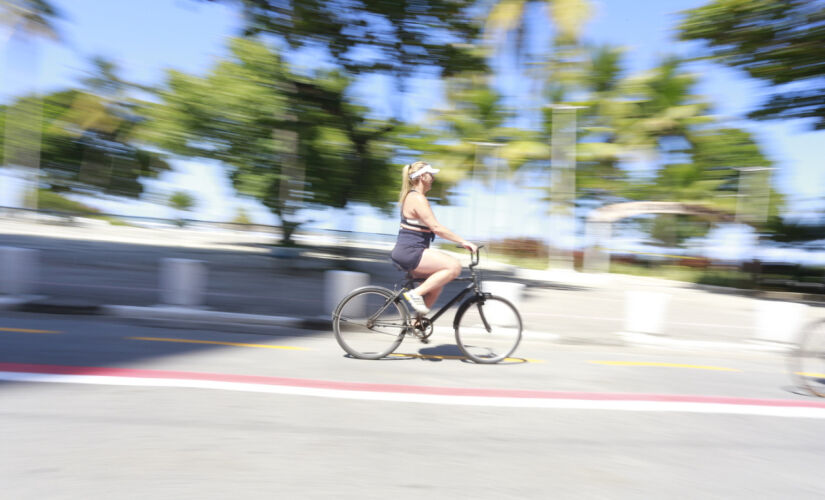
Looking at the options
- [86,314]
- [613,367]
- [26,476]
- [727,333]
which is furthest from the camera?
[727,333]

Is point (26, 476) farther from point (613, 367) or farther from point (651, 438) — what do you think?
point (613, 367)

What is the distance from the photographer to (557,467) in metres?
3.55

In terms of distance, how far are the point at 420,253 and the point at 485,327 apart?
3.23 ft

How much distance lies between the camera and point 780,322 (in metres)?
9.09

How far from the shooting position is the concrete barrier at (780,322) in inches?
354

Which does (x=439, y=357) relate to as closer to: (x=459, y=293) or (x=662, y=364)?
(x=459, y=293)

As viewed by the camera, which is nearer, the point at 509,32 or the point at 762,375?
the point at 762,375

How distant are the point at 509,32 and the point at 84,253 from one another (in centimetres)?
1853

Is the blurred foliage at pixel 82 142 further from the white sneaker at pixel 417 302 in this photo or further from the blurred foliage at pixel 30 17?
the white sneaker at pixel 417 302

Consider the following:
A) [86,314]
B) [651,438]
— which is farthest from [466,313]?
[86,314]

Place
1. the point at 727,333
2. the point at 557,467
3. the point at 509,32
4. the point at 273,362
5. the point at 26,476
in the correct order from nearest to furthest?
the point at 26,476, the point at 557,467, the point at 273,362, the point at 727,333, the point at 509,32

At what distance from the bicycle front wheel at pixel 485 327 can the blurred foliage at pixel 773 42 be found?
1751 centimetres

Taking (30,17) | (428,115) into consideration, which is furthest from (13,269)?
(30,17)

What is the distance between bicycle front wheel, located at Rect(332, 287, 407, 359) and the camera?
19.9ft
